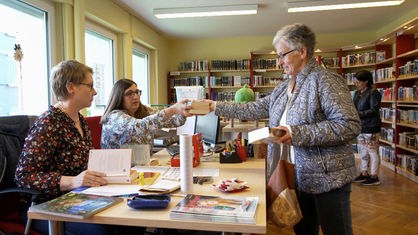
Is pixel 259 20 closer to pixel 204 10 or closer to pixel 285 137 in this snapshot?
pixel 204 10

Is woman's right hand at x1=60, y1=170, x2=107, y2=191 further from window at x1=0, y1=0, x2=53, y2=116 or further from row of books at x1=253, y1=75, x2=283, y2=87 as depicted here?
row of books at x1=253, y1=75, x2=283, y2=87

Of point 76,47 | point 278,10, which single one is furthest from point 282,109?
point 278,10

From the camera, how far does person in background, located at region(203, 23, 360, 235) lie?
1263 millimetres

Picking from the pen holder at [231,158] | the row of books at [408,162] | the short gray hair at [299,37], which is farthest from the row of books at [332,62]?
the short gray hair at [299,37]

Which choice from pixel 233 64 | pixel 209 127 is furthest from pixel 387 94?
pixel 209 127

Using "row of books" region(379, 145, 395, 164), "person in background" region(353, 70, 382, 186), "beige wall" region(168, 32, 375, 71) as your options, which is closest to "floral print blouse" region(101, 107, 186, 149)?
"person in background" region(353, 70, 382, 186)

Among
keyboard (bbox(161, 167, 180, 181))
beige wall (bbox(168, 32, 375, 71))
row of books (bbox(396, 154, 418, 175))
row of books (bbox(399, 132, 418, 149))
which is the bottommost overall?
row of books (bbox(396, 154, 418, 175))

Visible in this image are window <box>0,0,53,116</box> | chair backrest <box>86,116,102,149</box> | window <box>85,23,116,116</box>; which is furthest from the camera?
window <box>85,23,116,116</box>

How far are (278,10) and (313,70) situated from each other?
3796 millimetres

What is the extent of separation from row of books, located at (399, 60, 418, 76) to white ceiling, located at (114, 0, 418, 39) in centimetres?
92

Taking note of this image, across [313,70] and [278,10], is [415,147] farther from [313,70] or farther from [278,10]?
[313,70]

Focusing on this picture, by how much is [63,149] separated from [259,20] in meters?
4.66

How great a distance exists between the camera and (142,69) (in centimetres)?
637

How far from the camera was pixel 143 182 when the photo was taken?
1.40 m
